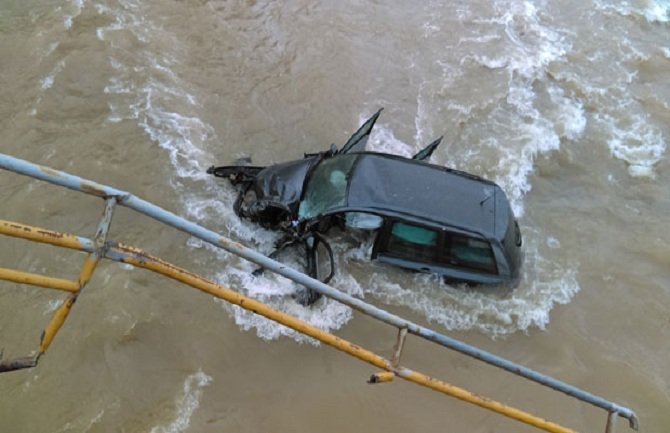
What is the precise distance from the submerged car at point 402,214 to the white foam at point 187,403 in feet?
4.48

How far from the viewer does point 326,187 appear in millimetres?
6688

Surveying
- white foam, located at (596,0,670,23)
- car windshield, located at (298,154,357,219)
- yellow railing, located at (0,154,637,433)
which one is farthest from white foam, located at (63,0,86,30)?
white foam, located at (596,0,670,23)

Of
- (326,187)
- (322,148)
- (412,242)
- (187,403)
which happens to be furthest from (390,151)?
(187,403)

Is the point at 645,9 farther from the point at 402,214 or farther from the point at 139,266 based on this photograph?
the point at 139,266

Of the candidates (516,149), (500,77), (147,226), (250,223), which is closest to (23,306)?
(147,226)

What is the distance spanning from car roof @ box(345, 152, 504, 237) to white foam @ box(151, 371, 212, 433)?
7.74 ft

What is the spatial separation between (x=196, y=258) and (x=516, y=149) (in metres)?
4.94

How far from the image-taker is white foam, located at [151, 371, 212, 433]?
5.66 meters

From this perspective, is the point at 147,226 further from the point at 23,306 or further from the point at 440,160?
the point at 440,160

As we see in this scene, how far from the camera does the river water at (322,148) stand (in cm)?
604

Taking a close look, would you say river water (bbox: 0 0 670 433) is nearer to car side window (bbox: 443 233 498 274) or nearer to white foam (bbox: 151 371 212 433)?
white foam (bbox: 151 371 212 433)

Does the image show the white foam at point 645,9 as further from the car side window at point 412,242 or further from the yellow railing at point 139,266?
the yellow railing at point 139,266

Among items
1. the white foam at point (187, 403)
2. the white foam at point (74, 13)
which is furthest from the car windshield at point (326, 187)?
the white foam at point (74, 13)

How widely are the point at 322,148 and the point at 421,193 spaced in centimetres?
249
